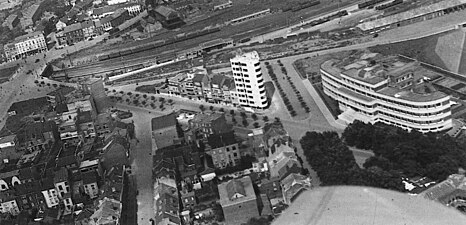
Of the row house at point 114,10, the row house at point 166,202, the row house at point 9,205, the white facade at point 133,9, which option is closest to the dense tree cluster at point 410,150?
the row house at point 166,202

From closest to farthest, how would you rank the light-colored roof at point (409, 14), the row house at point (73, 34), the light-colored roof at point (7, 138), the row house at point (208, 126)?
1. the row house at point (208, 126)
2. the light-colored roof at point (7, 138)
3. the light-colored roof at point (409, 14)
4. the row house at point (73, 34)

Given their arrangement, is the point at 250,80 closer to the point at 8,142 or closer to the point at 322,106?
the point at 322,106

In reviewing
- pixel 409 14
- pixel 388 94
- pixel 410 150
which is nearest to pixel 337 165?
pixel 410 150

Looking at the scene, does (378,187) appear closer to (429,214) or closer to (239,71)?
(429,214)

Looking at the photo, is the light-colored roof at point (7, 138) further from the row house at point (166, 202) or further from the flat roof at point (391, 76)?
the flat roof at point (391, 76)

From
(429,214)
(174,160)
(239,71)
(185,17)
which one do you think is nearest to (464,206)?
(429,214)

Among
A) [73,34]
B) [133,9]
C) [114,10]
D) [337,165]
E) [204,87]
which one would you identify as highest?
[114,10]

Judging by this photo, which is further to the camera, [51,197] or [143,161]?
[143,161]
